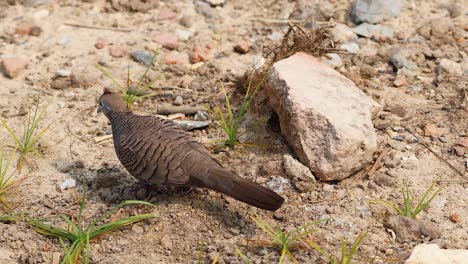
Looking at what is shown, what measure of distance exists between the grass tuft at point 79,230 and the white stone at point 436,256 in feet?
5.61

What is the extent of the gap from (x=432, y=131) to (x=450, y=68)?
0.98 m

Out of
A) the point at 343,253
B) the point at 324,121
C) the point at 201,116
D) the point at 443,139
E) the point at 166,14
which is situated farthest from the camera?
the point at 166,14

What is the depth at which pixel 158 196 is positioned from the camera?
15.2 ft

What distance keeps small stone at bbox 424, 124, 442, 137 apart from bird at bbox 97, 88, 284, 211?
1.62m

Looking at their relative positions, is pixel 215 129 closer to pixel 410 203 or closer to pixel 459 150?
pixel 410 203

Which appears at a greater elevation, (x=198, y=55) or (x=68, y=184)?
(x=198, y=55)

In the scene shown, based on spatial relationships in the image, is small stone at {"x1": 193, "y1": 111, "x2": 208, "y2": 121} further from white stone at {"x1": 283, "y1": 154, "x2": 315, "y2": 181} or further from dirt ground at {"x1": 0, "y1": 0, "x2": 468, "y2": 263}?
white stone at {"x1": 283, "y1": 154, "x2": 315, "y2": 181}

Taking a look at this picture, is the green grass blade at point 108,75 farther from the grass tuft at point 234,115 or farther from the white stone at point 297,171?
the white stone at point 297,171

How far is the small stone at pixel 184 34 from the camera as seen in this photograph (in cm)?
660

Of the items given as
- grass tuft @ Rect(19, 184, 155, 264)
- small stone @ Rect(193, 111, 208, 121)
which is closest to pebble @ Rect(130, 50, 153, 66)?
small stone @ Rect(193, 111, 208, 121)

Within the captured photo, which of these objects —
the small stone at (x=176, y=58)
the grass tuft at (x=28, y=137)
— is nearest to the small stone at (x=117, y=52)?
the small stone at (x=176, y=58)

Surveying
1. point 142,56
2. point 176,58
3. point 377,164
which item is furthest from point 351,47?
point 142,56

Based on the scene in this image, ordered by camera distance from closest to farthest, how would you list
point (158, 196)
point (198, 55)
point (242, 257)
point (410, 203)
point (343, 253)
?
point (343, 253) → point (242, 257) → point (410, 203) → point (158, 196) → point (198, 55)

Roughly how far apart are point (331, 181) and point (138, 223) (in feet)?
4.61
